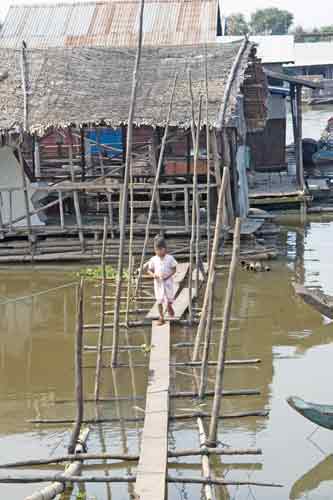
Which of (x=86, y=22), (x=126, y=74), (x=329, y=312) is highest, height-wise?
(x=86, y=22)

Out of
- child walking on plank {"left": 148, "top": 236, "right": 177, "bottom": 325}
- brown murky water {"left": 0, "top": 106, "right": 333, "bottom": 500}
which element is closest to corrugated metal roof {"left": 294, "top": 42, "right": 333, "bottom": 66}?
brown murky water {"left": 0, "top": 106, "right": 333, "bottom": 500}

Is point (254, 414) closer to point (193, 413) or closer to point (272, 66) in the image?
point (193, 413)

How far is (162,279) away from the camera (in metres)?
10.0

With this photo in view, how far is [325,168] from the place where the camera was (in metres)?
22.2

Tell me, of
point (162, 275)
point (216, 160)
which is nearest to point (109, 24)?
point (216, 160)

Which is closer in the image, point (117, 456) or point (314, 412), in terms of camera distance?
point (117, 456)

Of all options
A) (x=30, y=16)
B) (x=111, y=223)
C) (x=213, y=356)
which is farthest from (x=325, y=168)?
(x=213, y=356)

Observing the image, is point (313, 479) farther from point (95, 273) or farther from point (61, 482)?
point (95, 273)

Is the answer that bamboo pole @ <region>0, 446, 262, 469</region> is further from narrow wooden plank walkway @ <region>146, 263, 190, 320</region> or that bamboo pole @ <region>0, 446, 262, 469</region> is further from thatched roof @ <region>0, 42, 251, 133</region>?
thatched roof @ <region>0, 42, 251, 133</region>

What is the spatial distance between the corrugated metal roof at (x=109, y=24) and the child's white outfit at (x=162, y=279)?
12.5 metres

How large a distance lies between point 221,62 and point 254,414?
8.07 meters

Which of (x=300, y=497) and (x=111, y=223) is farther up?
(x=111, y=223)

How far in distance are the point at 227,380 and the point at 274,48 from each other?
15.9 meters

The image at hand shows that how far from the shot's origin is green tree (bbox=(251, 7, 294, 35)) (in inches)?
3162
